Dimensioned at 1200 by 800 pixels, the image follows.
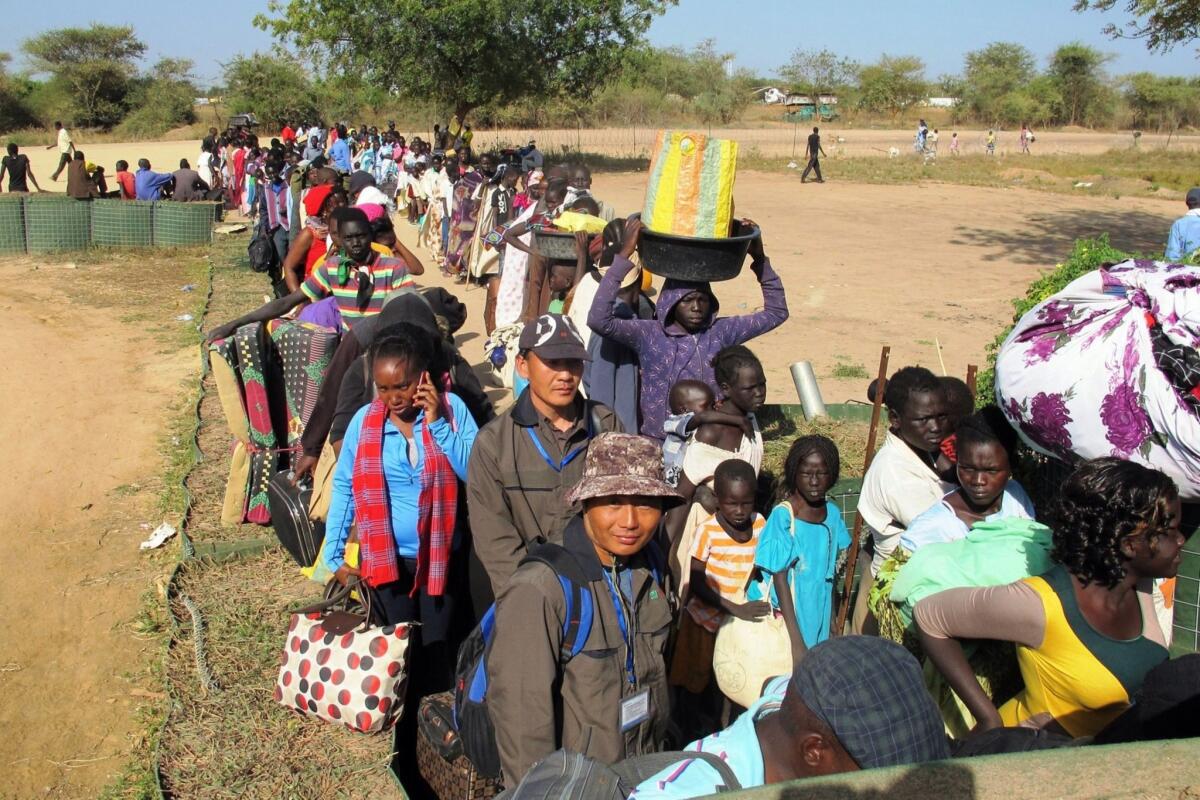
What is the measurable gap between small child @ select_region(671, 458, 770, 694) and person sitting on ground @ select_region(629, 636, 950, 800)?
7.26 feet

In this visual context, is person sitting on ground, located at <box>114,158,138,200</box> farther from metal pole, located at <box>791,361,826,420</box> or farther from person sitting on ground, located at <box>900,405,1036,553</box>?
person sitting on ground, located at <box>900,405,1036,553</box>

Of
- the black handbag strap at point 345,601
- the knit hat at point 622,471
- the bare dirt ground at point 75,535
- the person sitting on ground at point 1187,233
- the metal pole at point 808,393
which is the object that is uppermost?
the person sitting on ground at point 1187,233

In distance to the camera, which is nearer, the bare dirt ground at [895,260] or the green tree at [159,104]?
the bare dirt ground at [895,260]

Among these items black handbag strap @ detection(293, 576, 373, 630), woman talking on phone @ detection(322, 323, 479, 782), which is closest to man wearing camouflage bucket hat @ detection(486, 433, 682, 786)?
woman talking on phone @ detection(322, 323, 479, 782)

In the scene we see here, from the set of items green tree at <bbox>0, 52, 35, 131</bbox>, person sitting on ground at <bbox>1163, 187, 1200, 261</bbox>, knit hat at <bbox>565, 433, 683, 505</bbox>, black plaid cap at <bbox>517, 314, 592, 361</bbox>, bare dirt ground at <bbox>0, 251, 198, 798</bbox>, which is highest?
green tree at <bbox>0, 52, 35, 131</bbox>

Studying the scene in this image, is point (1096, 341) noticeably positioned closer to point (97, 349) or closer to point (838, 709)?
point (838, 709)

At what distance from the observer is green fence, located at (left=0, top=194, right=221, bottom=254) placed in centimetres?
1680

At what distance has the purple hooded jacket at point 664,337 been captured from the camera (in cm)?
480

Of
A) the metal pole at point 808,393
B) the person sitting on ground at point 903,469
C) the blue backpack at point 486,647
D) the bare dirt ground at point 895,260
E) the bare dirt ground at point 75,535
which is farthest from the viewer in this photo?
the bare dirt ground at point 895,260

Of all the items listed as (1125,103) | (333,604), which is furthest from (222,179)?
(1125,103)

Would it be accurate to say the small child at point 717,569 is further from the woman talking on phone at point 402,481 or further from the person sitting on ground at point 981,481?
the woman talking on phone at point 402,481

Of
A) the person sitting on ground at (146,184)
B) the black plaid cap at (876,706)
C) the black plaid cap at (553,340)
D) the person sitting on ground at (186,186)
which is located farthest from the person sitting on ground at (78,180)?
the black plaid cap at (876,706)

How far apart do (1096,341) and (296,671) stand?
9.70 ft

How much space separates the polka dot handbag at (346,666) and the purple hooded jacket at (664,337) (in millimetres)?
1862
